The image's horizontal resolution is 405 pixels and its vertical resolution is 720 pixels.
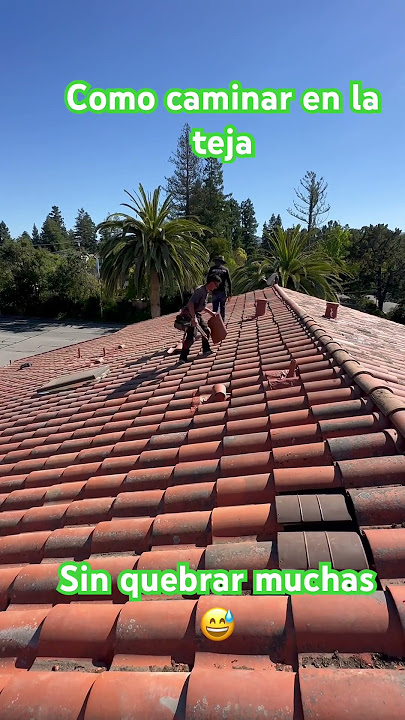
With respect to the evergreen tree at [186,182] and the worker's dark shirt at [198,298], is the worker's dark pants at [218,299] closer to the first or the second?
the worker's dark shirt at [198,298]

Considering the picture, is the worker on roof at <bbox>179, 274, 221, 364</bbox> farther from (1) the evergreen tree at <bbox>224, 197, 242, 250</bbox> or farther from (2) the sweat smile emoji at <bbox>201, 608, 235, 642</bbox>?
→ (1) the evergreen tree at <bbox>224, 197, 242, 250</bbox>

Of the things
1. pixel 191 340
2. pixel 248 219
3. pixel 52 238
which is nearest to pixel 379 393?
pixel 191 340

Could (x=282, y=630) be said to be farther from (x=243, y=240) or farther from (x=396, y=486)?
(x=243, y=240)

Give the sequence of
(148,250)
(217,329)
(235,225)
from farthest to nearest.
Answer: (235,225), (148,250), (217,329)

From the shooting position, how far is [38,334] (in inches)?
1368

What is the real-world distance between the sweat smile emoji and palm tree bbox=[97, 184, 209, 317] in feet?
63.8

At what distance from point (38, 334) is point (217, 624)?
119ft

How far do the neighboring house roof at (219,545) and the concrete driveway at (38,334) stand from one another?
2585 cm

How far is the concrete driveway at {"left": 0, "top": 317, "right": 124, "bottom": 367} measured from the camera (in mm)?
29686

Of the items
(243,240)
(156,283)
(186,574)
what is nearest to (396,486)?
(186,574)

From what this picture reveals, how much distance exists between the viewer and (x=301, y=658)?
128 centimetres

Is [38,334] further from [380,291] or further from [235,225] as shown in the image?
[235,225]

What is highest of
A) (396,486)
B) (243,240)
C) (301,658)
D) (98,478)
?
(243,240)

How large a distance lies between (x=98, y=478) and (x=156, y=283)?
1928 cm
